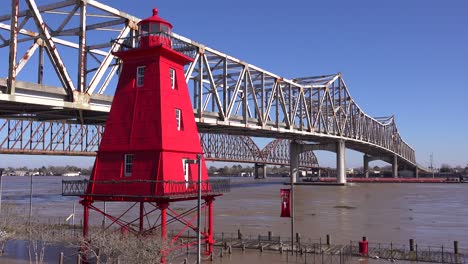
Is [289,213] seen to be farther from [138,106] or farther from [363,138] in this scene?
[363,138]

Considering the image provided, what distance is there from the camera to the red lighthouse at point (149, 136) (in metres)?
24.3

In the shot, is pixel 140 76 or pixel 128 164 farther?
pixel 140 76

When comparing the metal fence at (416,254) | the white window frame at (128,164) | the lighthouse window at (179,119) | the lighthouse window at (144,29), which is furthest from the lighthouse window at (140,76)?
the metal fence at (416,254)

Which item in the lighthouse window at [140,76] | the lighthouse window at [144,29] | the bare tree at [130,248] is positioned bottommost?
the bare tree at [130,248]

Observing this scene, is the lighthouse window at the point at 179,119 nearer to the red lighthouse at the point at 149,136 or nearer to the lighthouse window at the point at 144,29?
the red lighthouse at the point at 149,136

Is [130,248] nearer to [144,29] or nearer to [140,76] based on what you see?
[140,76]

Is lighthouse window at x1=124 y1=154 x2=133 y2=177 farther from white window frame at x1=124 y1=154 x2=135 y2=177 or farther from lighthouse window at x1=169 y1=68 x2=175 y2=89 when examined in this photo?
lighthouse window at x1=169 y1=68 x2=175 y2=89

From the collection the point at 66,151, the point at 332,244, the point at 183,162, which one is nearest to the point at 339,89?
the point at 66,151

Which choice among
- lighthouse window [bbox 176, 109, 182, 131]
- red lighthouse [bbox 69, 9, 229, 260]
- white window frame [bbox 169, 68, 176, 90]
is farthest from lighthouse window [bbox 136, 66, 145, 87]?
lighthouse window [bbox 176, 109, 182, 131]

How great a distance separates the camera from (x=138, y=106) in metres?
25.3

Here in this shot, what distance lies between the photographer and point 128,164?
25.2m

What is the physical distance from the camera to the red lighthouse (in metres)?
24.3

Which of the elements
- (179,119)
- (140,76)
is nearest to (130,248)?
(179,119)

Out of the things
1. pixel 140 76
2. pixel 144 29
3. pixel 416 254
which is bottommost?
pixel 416 254
